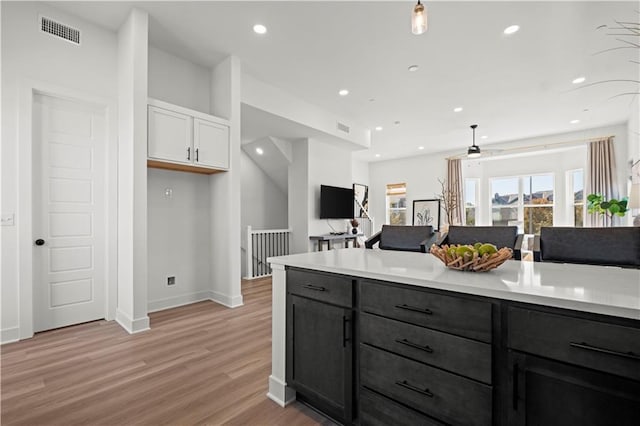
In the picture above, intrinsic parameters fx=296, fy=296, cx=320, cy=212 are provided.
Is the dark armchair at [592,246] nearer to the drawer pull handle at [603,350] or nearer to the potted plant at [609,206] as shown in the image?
the drawer pull handle at [603,350]

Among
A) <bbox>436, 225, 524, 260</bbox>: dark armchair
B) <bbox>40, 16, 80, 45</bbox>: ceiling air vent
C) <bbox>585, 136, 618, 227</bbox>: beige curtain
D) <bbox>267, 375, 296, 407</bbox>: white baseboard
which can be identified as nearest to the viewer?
<bbox>267, 375, 296, 407</bbox>: white baseboard

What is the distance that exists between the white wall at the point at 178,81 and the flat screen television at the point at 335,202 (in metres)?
2.94

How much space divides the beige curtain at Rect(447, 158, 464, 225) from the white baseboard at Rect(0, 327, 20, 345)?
27.2ft

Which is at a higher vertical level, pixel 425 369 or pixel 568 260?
pixel 568 260

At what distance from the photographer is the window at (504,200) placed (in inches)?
307

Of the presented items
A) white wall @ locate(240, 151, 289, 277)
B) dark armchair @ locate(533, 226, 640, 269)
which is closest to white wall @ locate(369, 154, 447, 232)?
white wall @ locate(240, 151, 289, 277)

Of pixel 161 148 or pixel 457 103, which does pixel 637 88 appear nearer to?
pixel 457 103

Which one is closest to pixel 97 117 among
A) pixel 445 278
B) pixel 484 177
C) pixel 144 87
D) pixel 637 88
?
pixel 144 87

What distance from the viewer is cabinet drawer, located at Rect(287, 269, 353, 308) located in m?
1.47

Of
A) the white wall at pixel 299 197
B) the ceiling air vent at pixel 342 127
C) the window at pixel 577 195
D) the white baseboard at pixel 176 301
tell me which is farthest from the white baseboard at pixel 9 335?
the window at pixel 577 195

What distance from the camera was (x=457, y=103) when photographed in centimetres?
512

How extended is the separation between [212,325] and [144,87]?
251 cm

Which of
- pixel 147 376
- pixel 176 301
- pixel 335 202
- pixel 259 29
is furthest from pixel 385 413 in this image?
pixel 335 202

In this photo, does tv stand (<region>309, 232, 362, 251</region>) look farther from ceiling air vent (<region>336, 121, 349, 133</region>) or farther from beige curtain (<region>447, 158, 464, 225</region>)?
beige curtain (<region>447, 158, 464, 225</region>)
